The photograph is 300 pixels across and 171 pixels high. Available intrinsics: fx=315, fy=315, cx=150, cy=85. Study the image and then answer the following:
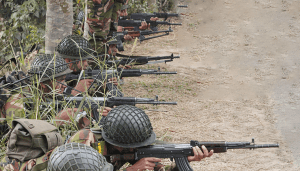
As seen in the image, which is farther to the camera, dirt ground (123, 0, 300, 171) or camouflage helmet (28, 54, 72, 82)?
dirt ground (123, 0, 300, 171)

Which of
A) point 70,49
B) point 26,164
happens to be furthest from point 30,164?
point 70,49

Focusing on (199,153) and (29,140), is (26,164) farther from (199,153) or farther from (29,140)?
(199,153)

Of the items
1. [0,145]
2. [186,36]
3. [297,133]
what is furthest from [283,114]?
[186,36]

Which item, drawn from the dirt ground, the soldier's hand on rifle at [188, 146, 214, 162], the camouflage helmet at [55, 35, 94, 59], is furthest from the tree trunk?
the soldier's hand on rifle at [188, 146, 214, 162]

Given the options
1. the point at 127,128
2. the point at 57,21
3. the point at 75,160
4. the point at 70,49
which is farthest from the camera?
the point at 57,21

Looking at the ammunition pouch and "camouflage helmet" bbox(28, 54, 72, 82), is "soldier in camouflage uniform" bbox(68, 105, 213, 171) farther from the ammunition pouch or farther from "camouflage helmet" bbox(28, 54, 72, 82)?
"camouflage helmet" bbox(28, 54, 72, 82)

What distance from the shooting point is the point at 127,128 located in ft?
9.71

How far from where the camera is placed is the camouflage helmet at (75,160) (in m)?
2.21

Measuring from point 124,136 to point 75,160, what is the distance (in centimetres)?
81

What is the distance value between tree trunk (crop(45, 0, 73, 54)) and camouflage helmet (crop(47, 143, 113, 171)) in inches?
136

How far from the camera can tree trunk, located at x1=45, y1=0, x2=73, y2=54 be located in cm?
529

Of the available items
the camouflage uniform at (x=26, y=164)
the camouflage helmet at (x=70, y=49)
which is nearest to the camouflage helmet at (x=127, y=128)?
the camouflage uniform at (x=26, y=164)

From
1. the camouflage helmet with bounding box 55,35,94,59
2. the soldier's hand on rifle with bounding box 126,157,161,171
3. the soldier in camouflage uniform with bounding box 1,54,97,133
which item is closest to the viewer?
the soldier's hand on rifle with bounding box 126,157,161,171

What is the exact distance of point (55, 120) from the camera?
11.6 ft
